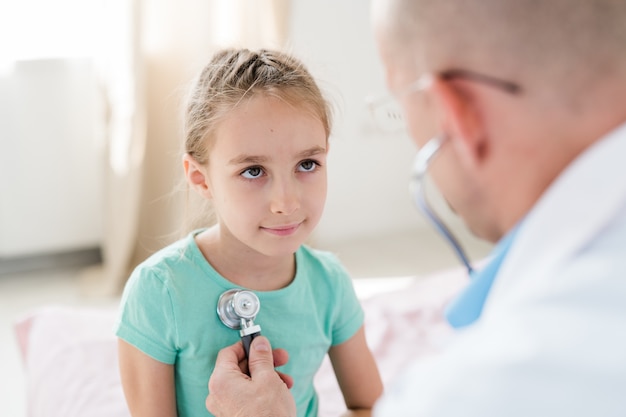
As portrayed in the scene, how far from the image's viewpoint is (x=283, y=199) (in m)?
1.26

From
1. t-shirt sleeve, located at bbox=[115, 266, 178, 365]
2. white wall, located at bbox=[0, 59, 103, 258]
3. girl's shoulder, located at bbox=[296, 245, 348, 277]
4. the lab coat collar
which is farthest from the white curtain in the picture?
the lab coat collar

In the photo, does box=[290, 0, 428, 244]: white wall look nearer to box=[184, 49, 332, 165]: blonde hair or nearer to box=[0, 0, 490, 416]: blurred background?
box=[0, 0, 490, 416]: blurred background

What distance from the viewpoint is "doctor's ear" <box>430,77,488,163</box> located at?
0.85 m

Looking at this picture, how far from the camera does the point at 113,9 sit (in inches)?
105

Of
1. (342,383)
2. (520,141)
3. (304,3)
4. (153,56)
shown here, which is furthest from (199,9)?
(520,141)

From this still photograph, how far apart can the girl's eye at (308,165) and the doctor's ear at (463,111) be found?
0.46 metres

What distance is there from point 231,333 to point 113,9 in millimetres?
1653

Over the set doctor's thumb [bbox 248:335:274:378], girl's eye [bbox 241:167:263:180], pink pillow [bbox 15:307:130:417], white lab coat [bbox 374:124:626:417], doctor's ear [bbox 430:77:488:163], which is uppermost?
doctor's ear [bbox 430:77:488:163]

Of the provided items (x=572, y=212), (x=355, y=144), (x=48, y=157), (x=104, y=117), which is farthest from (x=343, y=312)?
(x=355, y=144)

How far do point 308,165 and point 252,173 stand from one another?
94 millimetres

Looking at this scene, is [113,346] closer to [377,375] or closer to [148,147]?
[377,375]

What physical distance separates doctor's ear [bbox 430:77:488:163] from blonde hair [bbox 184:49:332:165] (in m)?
0.46

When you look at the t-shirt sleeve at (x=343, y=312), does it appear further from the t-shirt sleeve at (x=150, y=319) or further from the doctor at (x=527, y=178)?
the doctor at (x=527, y=178)

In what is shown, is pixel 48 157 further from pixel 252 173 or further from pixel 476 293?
pixel 476 293
